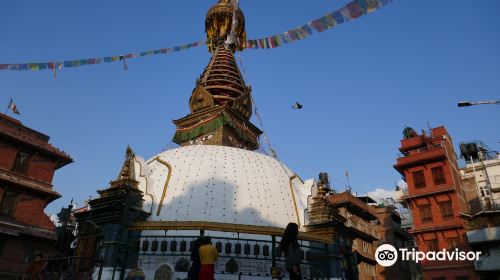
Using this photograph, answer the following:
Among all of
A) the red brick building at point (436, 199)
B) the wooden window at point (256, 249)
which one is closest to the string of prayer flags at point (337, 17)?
the wooden window at point (256, 249)

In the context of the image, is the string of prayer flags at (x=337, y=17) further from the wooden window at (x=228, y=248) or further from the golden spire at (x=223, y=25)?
the golden spire at (x=223, y=25)

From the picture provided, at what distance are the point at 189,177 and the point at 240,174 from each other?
2.56 m

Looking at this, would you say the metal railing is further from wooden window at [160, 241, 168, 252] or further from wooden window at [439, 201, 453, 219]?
wooden window at [439, 201, 453, 219]

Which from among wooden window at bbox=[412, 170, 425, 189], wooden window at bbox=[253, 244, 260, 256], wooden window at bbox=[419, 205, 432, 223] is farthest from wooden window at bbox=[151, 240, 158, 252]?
wooden window at bbox=[412, 170, 425, 189]

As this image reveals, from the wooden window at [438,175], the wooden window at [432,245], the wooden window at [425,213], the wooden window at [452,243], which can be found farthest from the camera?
the wooden window at [438,175]

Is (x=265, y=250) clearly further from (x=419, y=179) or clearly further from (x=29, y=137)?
(x=29, y=137)

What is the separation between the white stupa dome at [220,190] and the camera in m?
16.7

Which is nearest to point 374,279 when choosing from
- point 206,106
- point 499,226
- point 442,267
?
point 442,267

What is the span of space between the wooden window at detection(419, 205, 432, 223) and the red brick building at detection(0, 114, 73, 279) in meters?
28.0

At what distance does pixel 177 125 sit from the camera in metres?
31.0

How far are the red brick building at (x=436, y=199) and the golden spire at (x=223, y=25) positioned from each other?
21608mm

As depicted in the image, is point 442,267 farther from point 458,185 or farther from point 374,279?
point 374,279

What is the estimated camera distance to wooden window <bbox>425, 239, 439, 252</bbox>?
2795 cm

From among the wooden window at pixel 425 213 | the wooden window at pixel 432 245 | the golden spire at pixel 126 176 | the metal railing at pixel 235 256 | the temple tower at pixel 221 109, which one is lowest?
the metal railing at pixel 235 256
